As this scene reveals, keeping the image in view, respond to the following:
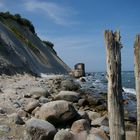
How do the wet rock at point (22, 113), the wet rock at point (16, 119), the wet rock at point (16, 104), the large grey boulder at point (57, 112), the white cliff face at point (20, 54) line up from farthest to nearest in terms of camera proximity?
1. the white cliff face at point (20, 54)
2. the wet rock at point (16, 104)
3. the wet rock at point (22, 113)
4. the large grey boulder at point (57, 112)
5. the wet rock at point (16, 119)

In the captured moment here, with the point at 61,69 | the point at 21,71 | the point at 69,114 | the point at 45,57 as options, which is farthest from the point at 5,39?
the point at 69,114

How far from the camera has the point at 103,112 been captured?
21.1 m

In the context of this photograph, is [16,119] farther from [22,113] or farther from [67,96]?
[67,96]

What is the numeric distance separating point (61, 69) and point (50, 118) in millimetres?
52982

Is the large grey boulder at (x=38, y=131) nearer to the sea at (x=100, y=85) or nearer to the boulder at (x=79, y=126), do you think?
the boulder at (x=79, y=126)

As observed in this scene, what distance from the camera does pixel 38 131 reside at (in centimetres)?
1224

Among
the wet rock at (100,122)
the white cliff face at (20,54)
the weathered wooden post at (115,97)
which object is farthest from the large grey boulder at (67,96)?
the weathered wooden post at (115,97)

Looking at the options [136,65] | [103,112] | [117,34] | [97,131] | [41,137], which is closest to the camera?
[117,34]

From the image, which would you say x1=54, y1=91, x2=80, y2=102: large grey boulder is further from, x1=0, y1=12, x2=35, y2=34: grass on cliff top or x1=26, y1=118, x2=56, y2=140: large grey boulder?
x1=0, y1=12, x2=35, y2=34: grass on cliff top

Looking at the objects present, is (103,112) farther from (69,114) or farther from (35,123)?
(35,123)

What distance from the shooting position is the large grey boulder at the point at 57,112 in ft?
Answer: 47.0

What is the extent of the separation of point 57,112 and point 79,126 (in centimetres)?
108

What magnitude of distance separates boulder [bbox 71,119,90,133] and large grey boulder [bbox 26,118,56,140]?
4.40 ft

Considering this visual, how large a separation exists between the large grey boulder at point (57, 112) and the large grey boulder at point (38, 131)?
167 cm
